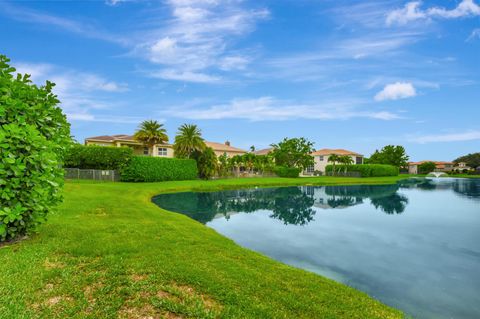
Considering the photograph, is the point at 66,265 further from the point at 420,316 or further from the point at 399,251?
the point at 399,251

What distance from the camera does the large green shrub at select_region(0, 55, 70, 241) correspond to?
20.6ft

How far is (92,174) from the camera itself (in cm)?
3591

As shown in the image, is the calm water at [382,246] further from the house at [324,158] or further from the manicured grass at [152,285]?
the house at [324,158]

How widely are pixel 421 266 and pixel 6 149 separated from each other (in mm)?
13505

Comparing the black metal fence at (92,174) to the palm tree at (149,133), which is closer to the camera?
the black metal fence at (92,174)

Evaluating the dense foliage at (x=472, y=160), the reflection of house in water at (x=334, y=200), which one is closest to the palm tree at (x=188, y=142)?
the reflection of house in water at (x=334, y=200)

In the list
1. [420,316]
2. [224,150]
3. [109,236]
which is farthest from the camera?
[224,150]

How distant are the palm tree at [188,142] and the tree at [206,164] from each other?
6.10ft

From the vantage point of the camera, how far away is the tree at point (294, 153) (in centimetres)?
7150

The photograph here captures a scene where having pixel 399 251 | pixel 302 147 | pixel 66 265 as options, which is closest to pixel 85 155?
pixel 66 265

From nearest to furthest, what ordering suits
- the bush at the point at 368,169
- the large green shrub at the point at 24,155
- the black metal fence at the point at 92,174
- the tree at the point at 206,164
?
the large green shrub at the point at 24,155
the black metal fence at the point at 92,174
the tree at the point at 206,164
the bush at the point at 368,169

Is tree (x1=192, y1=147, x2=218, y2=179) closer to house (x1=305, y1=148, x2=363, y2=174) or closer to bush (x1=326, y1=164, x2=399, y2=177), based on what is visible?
bush (x1=326, y1=164, x2=399, y2=177)

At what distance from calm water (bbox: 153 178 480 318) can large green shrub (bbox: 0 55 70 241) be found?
7.95m

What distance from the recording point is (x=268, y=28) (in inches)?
939
